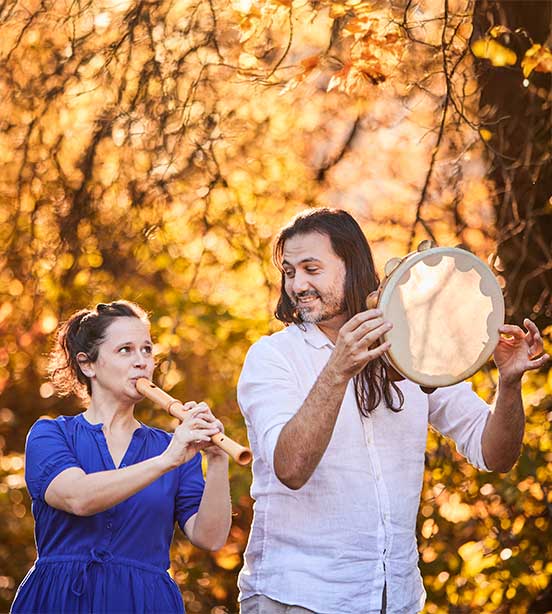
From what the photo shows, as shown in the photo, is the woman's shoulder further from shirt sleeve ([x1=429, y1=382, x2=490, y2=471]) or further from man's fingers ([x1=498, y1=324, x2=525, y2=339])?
man's fingers ([x1=498, y1=324, x2=525, y2=339])

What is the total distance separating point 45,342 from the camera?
19.3 ft

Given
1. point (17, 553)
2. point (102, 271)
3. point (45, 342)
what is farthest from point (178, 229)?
point (17, 553)

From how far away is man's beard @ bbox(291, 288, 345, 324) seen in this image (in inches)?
117

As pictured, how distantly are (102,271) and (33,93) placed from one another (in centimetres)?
95

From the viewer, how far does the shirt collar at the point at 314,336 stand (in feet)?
9.71

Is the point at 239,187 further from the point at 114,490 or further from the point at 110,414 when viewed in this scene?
the point at 114,490

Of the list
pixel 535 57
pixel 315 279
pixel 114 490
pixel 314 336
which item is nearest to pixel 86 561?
pixel 114 490

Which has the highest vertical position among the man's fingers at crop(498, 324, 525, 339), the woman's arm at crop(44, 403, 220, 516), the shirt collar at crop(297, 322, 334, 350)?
the shirt collar at crop(297, 322, 334, 350)

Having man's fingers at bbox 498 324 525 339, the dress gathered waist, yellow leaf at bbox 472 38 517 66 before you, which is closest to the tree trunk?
yellow leaf at bbox 472 38 517 66

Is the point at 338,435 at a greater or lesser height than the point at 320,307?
lesser

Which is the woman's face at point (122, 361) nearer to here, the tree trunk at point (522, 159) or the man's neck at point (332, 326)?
the man's neck at point (332, 326)

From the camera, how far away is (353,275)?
302 cm

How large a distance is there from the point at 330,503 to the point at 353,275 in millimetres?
621

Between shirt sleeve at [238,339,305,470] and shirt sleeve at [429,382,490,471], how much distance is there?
0.50m
